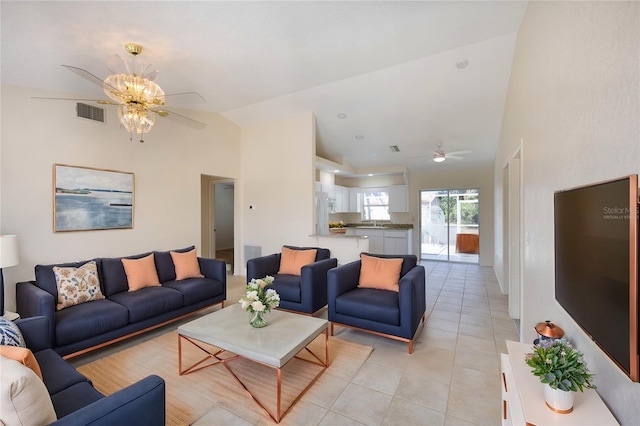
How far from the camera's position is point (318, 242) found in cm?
509

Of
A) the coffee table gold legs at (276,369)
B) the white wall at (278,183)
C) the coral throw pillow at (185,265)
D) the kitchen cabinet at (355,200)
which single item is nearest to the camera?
the coffee table gold legs at (276,369)

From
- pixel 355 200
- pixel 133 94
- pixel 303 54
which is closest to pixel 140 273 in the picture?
pixel 133 94

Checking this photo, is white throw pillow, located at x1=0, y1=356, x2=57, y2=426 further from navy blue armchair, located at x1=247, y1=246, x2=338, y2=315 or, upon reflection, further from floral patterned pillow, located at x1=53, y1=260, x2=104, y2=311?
navy blue armchair, located at x1=247, y1=246, x2=338, y2=315

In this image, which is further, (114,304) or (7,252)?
(114,304)

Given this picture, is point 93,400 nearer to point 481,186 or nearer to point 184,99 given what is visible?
point 184,99

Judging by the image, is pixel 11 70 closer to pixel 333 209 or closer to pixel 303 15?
pixel 303 15

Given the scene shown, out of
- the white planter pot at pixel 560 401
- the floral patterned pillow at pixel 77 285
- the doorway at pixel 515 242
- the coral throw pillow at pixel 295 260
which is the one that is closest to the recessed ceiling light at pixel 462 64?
the doorway at pixel 515 242

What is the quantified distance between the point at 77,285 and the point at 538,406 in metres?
3.91

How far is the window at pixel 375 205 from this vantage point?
8.16 metres

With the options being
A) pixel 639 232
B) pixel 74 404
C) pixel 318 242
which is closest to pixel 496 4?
pixel 639 232

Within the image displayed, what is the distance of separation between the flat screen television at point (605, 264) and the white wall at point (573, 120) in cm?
14

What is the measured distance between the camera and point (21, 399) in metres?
1.03

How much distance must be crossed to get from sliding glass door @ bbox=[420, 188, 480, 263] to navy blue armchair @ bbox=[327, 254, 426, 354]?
4.92 metres

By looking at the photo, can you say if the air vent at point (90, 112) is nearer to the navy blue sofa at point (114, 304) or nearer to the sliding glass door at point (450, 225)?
the navy blue sofa at point (114, 304)
